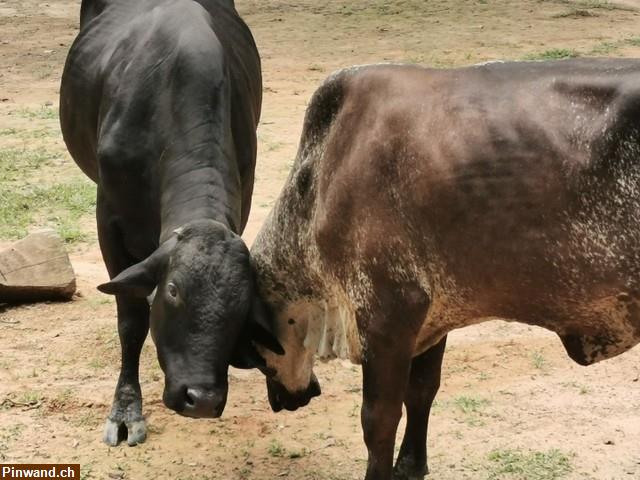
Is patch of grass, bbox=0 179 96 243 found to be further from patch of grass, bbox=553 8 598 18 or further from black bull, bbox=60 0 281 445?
patch of grass, bbox=553 8 598 18

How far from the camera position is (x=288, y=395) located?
4590mm

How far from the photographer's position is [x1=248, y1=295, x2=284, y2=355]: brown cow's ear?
424 centimetres

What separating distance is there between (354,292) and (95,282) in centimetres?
341

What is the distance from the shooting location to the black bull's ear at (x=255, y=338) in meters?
4.25

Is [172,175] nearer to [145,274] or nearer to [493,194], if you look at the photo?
[145,274]

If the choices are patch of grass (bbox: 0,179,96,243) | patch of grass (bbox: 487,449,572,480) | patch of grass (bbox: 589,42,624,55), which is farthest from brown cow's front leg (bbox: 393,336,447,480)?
patch of grass (bbox: 589,42,624,55)

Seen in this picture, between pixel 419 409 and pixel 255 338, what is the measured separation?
2.32ft

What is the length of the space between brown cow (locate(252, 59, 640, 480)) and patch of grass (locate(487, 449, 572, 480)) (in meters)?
0.80

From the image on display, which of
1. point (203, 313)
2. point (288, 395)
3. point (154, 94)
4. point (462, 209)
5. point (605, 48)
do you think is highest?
point (462, 209)

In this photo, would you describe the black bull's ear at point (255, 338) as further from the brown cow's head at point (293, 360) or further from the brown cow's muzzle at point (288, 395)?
the brown cow's muzzle at point (288, 395)

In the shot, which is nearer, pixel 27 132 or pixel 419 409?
pixel 419 409

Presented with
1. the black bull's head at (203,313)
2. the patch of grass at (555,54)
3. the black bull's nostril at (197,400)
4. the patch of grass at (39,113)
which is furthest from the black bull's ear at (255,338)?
the patch of grass at (555,54)

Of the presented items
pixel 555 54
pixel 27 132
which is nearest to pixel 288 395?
pixel 27 132

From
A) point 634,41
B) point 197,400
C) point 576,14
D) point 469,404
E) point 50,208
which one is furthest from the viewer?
point 576,14
